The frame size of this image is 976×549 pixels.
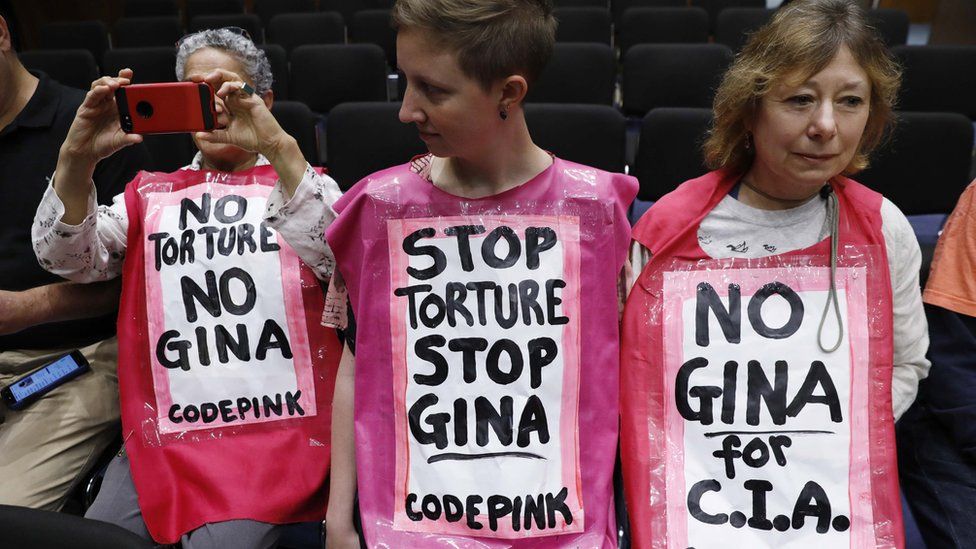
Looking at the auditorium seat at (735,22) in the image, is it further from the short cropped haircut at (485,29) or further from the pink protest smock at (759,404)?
the short cropped haircut at (485,29)

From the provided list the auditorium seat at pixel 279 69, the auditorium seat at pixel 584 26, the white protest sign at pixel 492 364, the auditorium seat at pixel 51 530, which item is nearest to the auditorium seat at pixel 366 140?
the white protest sign at pixel 492 364

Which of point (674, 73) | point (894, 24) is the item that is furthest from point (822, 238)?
point (894, 24)

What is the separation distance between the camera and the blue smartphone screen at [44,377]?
1701 millimetres

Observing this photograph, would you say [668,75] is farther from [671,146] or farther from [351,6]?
[351,6]

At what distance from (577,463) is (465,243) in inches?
17.2

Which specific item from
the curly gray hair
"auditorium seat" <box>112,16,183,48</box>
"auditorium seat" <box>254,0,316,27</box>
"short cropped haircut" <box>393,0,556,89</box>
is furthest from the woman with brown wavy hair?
"auditorium seat" <box>254,0,316,27</box>

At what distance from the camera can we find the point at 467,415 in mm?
1326

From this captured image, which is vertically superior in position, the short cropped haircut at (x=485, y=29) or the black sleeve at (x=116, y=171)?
the short cropped haircut at (x=485, y=29)

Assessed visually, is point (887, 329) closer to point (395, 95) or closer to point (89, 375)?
point (89, 375)

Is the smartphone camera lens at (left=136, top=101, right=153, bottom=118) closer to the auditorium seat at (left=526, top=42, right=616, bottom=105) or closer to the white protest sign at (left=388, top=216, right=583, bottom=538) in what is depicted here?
the white protest sign at (left=388, top=216, right=583, bottom=538)

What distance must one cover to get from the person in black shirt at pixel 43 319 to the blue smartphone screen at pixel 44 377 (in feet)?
0.11

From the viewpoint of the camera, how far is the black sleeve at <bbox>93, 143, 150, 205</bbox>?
5.67 ft

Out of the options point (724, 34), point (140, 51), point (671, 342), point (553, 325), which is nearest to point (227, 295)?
point (553, 325)

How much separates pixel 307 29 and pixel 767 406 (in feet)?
13.0
